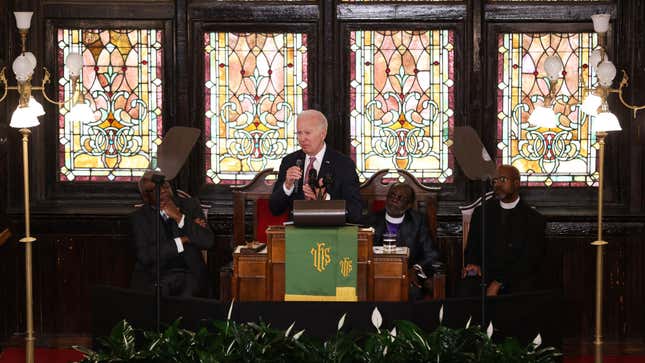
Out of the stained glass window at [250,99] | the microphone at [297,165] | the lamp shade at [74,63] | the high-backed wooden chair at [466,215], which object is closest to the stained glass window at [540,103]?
the high-backed wooden chair at [466,215]

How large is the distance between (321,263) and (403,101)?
253 centimetres

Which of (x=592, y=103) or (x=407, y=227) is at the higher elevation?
(x=592, y=103)

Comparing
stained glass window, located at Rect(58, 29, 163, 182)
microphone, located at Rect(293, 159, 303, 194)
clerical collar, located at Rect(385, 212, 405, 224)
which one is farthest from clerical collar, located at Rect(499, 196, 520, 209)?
stained glass window, located at Rect(58, 29, 163, 182)

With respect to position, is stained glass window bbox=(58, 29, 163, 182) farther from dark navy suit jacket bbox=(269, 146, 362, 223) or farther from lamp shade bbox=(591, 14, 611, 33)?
lamp shade bbox=(591, 14, 611, 33)

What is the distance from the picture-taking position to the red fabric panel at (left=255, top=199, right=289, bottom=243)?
869 centimetres

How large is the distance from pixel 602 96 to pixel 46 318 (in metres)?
4.29

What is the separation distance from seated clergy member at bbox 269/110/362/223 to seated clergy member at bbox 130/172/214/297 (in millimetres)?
717

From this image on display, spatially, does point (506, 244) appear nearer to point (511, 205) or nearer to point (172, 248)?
point (511, 205)

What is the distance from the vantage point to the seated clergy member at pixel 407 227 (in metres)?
8.41

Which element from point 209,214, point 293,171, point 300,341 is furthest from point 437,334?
point 209,214

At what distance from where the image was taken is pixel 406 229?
27.7 feet

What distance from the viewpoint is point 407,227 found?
8.43 metres

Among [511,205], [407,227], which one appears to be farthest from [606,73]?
[407,227]

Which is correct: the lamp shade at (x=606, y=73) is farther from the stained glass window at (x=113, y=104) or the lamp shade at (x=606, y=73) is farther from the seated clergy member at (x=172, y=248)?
the stained glass window at (x=113, y=104)
